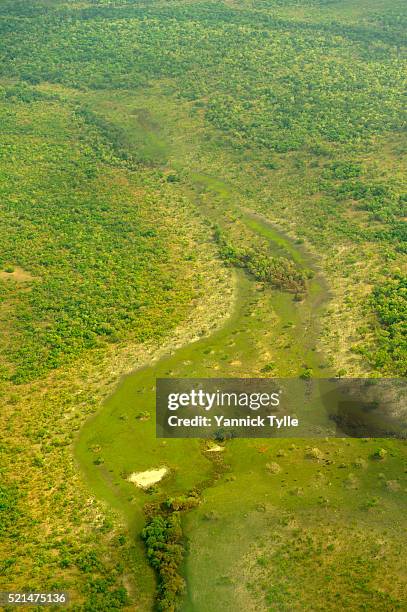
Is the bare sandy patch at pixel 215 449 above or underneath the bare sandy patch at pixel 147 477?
above

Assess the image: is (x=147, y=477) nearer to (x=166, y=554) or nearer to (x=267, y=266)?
(x=166, y=554)

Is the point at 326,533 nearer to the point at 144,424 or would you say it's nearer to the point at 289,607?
the point at 289,607

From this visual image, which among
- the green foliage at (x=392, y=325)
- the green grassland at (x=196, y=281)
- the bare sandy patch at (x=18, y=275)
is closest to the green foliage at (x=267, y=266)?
the green grassland at (x=196, y=281)

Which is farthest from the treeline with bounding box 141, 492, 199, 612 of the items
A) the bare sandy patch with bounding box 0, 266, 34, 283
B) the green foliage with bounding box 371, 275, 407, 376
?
the bare sandy patch with bounding box 0, 266, 34, 283

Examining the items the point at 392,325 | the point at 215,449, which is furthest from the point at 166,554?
the point at 392,325

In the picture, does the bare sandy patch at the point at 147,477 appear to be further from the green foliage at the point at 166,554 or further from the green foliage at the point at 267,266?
the green foliage at the point at 267,266
